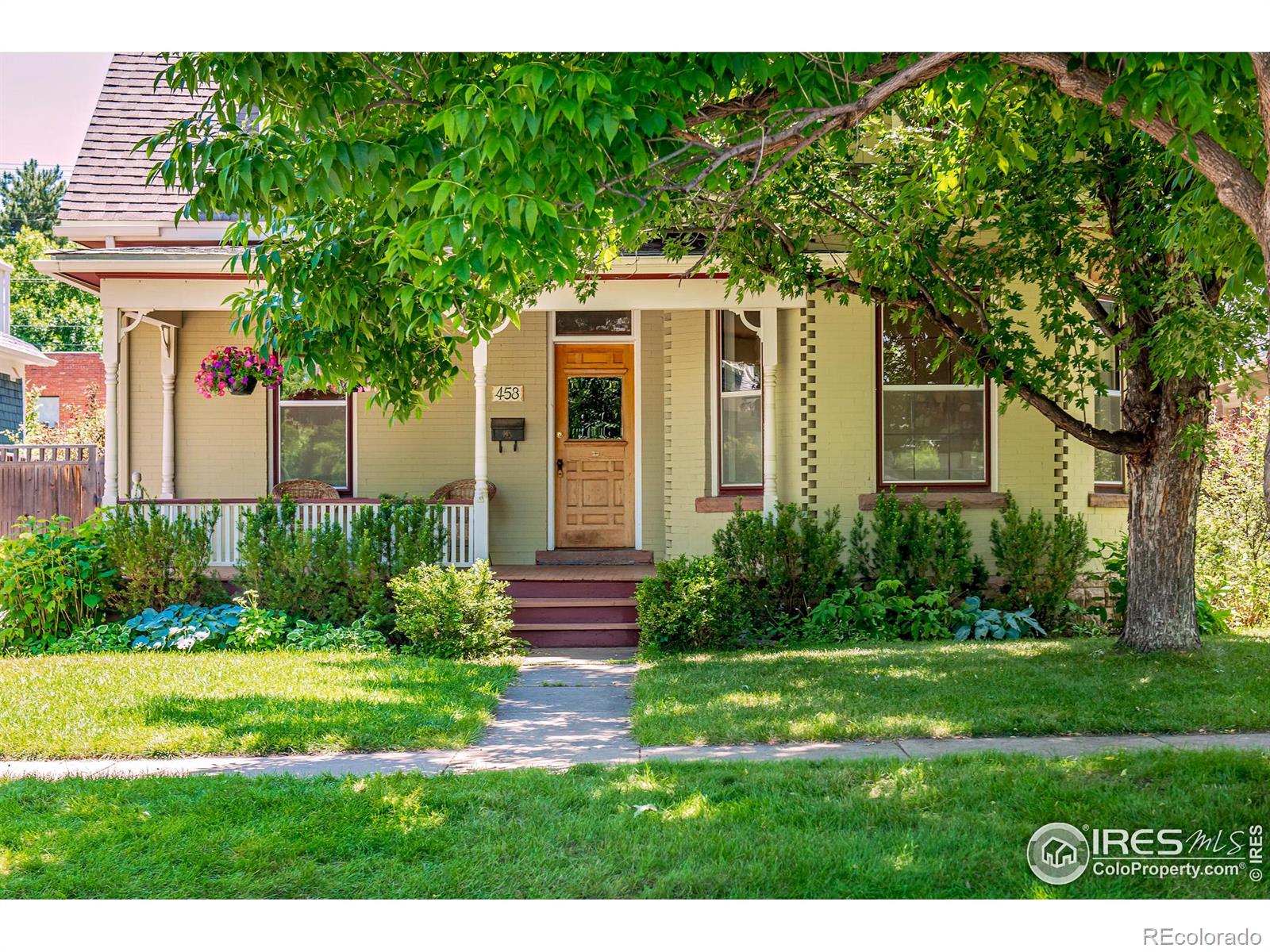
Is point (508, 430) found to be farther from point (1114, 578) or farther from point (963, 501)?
point (1114, 578)

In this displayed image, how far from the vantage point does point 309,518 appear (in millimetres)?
10234

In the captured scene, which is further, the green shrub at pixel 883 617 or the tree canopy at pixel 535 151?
the green shrub at pixel 883 617

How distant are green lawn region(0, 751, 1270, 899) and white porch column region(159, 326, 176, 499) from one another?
6685 mm

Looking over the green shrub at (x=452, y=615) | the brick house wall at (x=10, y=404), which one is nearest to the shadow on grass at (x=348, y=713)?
the green shrub at (x=452, y=615)

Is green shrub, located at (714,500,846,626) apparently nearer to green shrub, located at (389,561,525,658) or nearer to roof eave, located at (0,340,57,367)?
green shrub, located at (389,561,525,658)

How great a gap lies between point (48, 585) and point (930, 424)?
8656 mm

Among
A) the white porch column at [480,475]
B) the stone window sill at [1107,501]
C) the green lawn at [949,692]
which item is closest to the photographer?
the green lawn at [949,692]

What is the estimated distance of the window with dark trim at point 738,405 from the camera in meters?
10.8

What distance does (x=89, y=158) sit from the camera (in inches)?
458

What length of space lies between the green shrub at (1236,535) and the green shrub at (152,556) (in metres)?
9.94

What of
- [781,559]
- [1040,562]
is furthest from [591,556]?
[1040,562]

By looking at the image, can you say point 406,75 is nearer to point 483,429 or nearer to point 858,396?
point 483,429

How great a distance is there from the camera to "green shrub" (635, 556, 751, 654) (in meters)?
8.90

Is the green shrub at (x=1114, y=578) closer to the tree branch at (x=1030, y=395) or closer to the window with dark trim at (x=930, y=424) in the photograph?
the window with dark trim at (x=930, y=424)
